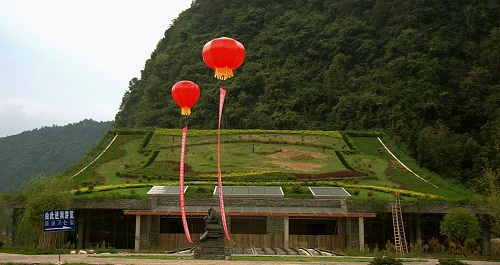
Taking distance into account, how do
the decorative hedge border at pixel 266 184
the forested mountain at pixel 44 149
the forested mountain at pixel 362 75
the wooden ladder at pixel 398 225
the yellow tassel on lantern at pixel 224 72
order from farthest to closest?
the forested mountain at pixel 44 149 < the forested mountain at pixel 362 75 < the decorative hedge border at pixel 266 184 < the wooden ladder at pixel 398 225 < the yellow tassel on lantern at pixel 224 72

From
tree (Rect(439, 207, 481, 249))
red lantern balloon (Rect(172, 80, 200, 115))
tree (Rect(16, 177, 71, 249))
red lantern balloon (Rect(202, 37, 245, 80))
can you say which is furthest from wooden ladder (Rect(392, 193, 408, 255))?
tree (Rect(16, 177, 71, 249))

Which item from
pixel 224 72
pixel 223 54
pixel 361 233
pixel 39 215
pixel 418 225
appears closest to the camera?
pixel 223 54

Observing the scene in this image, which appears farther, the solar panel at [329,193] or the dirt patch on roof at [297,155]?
the dirt patch on roof at [297,155]

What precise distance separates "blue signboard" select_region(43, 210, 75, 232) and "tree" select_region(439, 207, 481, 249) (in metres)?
14.3

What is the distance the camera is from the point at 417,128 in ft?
154

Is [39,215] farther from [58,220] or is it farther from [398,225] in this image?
[398,225]

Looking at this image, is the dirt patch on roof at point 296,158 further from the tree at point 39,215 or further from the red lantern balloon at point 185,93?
the red lantern balloon at point 185,93

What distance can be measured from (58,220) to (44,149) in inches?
2604

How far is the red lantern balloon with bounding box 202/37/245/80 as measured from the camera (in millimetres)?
15258

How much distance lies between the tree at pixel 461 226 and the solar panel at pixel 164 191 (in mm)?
12258

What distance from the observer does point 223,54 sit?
50.2ft

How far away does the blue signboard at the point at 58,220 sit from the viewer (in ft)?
55.8

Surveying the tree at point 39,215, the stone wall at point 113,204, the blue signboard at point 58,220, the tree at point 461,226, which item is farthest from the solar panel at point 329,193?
the blue signboard at point 58,220

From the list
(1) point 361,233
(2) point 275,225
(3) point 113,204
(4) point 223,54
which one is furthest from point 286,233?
(4) point 223,54
